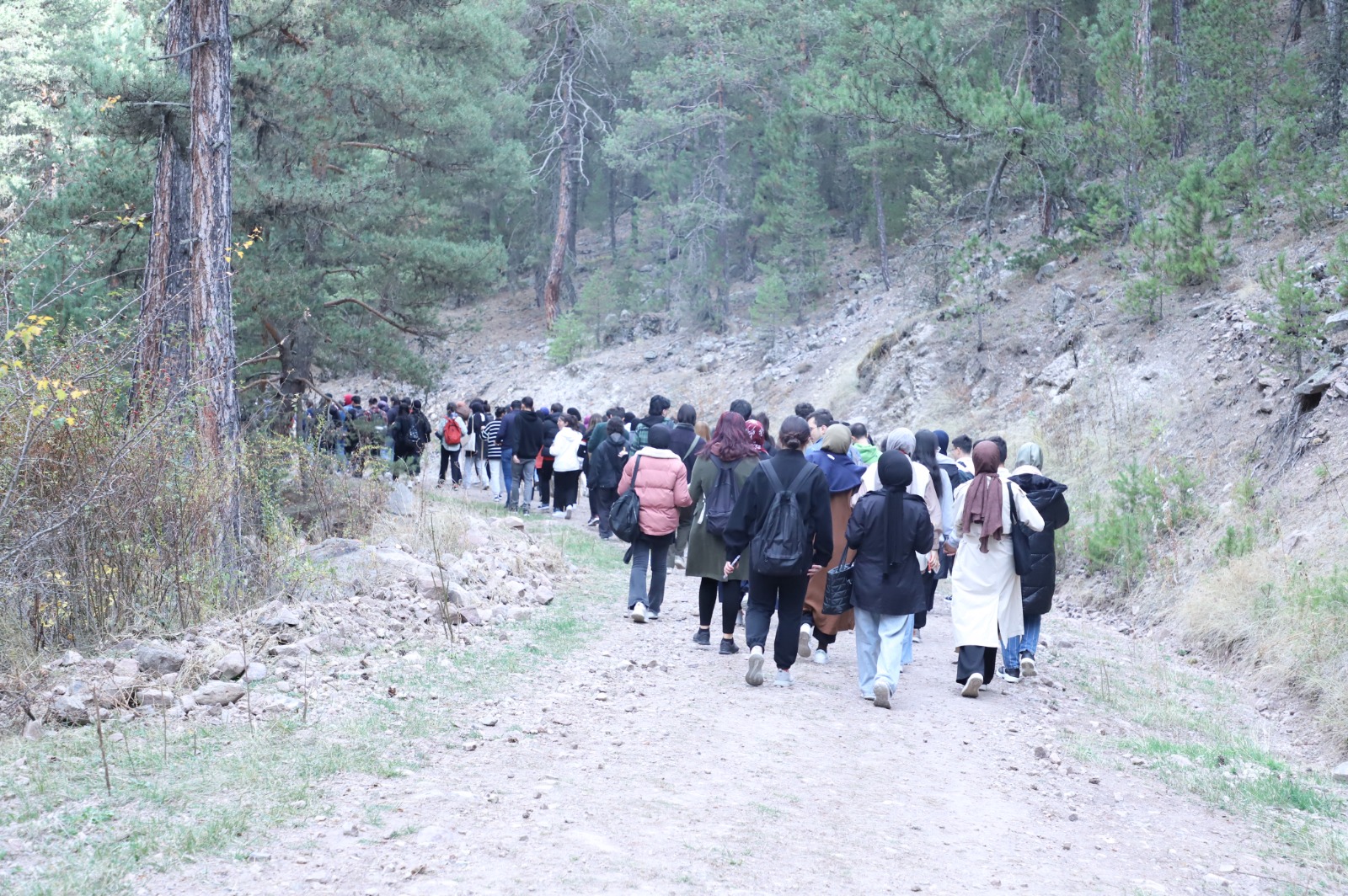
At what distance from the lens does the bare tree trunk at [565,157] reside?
3534 cm

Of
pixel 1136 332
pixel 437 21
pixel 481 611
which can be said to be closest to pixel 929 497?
pixel 481 611

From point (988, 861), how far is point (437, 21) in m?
16.9

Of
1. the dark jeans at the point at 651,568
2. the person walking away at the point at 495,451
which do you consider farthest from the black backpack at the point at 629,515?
the person walking away at the point at 495,451

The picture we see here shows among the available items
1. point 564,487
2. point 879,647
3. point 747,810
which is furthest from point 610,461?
point 747,810

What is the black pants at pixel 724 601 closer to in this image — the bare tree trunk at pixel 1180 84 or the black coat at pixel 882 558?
the black coat at pixel 882 558

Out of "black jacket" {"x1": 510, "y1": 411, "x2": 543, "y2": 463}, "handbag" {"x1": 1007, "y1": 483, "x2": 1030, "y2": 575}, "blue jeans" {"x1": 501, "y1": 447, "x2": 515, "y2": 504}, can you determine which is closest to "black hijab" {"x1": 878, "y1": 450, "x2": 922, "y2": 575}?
"handbag" {"x1": 1007, "y1": 483, "x2": 1030, "y2": 575}

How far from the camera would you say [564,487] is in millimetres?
17484

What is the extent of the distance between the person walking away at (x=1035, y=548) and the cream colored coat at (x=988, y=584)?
342mm

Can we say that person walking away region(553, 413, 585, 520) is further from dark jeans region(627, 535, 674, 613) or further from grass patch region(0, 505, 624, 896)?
grass patch region(0, 505, 624, 896)

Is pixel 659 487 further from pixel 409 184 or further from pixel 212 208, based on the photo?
pixel 409 184

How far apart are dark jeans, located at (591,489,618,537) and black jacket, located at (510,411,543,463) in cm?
175

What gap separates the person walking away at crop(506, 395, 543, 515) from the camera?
17.5 meters

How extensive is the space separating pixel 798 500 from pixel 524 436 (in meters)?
10.0

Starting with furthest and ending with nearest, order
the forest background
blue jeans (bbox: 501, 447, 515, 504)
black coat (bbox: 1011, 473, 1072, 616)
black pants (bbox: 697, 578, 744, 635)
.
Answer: blue jeans (bbox: 501, 447, 515, 504)
black pants (bbox: 697, 578, 744, 635)
black coat (bbox: 1011, 473, 1072, 616)
the forest background
